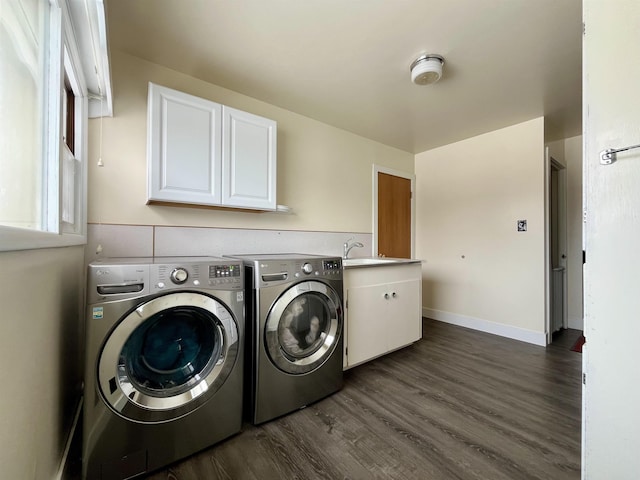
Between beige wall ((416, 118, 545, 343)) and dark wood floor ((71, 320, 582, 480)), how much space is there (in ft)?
2.63

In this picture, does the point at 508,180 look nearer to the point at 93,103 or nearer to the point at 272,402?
the point at 272,402

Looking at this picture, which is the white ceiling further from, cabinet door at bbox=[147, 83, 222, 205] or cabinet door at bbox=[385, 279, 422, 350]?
cabinet door at bbox=[385, 279, 422, 350]

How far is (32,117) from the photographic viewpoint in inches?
38.5

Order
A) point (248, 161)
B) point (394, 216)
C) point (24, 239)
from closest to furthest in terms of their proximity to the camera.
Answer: point (24, 239), point (248, 161), point (394, 216)

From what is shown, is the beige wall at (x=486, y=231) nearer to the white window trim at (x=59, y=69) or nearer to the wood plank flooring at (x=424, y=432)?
the wood plank flooring at (x=424, y=432)

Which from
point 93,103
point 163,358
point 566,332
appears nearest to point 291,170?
point 93,103

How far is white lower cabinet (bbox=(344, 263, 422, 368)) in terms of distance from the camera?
2092 mm

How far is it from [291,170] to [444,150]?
2290 mm

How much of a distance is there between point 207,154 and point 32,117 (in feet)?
2.98

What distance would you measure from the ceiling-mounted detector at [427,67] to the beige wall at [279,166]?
1182mm

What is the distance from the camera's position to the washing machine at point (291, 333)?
1.55 meters

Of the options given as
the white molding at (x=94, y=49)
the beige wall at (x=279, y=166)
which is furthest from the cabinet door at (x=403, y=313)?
the white molding at (x=94, y=49)

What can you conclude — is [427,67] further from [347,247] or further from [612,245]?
[347,247]

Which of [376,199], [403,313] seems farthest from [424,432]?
[376,199]
